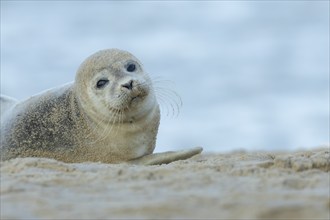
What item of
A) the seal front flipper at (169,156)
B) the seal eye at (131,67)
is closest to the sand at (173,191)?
the seal front flipper at (169,156)

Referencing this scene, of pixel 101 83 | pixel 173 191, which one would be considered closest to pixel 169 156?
pixel 101 83

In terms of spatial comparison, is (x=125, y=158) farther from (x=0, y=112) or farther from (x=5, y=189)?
(x=5, y=189)

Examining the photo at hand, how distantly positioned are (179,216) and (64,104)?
4627 mm

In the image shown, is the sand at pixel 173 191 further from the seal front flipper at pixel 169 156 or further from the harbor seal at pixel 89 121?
the harbor seal at pixel 89 121

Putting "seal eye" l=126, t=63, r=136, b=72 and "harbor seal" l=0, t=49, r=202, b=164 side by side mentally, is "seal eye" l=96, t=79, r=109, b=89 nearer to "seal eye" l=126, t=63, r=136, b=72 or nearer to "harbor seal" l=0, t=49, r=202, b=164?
"harbor seal" l=0, t=49, r=202, b=164

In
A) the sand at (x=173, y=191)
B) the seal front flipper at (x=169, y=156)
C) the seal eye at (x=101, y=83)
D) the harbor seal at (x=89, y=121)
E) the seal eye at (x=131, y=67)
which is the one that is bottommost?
the sand at (x=173, y=191)

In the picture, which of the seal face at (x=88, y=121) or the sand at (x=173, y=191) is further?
the seal face at (x=88, y=121)

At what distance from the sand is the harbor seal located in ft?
9.61

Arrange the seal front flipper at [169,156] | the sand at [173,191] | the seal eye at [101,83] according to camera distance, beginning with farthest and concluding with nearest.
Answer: the seal eye at [101,83]
the seal front flipper at [169,156]
the sand at [173,191]

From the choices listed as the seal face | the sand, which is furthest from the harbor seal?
the sand

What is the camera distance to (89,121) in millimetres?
7875

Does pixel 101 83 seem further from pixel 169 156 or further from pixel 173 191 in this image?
pixel 173 191

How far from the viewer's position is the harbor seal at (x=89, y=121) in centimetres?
768

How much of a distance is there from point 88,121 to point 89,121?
0.04 ft
